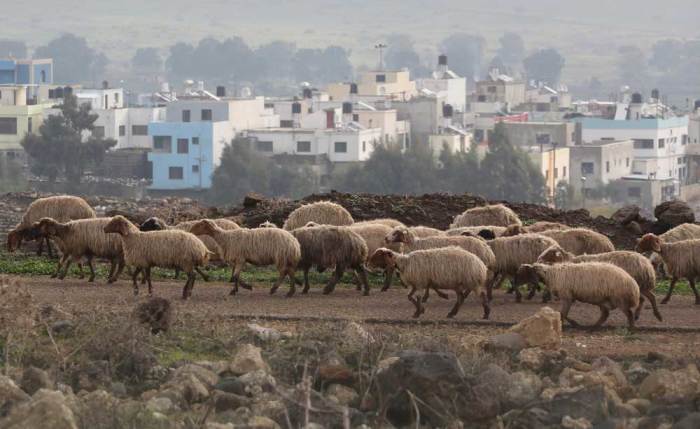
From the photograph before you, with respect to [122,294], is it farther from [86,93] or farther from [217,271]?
[86,93]

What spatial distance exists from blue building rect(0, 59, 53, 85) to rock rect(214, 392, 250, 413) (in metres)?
104

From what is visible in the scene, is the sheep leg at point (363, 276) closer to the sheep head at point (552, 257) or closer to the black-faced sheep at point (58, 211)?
the sheep head at point (552, 257)

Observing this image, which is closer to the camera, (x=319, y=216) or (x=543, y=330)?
(x=543, y=330)

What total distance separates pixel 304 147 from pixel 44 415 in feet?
272

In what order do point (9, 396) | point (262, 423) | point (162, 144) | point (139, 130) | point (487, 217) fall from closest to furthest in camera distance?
point (262, 423)
point (9, 396)
point (487, 217)
point (162, 144)
point (139, 130)

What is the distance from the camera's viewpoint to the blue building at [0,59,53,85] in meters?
121

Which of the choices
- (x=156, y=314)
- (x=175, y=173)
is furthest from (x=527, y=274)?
(x=175, y=173)

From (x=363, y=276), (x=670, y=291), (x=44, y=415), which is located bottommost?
(x=44, y=415)

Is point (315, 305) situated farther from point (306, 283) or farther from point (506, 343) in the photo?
point (506, 343)

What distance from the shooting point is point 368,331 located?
17047 millimetres

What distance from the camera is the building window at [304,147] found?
9569cm

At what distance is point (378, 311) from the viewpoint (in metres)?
19.7

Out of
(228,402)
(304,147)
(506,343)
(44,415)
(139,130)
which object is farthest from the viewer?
(139,130)

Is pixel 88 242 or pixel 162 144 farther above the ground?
pixel 162 144
